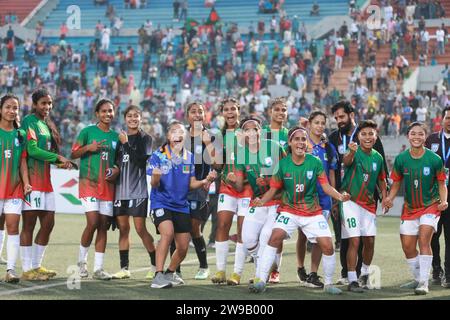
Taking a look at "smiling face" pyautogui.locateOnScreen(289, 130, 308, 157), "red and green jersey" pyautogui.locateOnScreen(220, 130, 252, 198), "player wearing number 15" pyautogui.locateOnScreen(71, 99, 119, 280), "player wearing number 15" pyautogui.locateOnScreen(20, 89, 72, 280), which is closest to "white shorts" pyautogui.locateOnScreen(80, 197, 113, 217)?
"player wearing number 15" pyautogui.locateOnScreen(71, 99, 119, 280)

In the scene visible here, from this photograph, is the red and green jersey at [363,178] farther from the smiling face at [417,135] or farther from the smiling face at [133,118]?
the smiling face at [133,118]

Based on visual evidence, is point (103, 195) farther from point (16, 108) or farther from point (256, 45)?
point (256, 45)

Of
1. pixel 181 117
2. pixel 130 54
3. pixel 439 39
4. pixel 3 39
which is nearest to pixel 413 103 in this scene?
pixel 439 39

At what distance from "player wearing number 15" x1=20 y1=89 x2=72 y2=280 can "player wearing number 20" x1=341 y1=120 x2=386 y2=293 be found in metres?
3.30

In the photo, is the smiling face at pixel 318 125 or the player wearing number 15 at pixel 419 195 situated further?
the smiling face at pixel 318 125

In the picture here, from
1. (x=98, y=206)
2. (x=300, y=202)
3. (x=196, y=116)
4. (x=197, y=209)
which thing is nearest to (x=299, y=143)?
(x=300, y=202)

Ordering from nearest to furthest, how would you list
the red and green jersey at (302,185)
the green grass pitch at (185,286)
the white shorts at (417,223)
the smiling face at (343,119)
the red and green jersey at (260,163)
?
the green grass pitch at (185,286)
the red and green jersey at (302,185)
the white shorts at (417,223)
the red and green jersey at (260,163)
the smiling face at (343,119)

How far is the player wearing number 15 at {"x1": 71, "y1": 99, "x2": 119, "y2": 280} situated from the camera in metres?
11.5

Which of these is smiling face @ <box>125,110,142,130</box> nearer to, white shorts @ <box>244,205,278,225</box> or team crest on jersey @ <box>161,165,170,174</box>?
team crest on jersey @ <box>161,165,170,174</box>

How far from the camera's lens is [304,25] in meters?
36.8

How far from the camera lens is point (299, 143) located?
10336 mm

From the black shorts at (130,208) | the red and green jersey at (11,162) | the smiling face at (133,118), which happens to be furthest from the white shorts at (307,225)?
the red and green jersey at (11,162)

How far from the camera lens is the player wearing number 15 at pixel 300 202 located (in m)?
10.2

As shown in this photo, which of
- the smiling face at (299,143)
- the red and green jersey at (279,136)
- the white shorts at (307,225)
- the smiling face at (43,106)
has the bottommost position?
the white shorts at (307,225)
